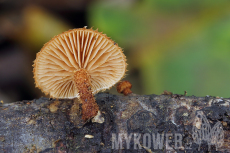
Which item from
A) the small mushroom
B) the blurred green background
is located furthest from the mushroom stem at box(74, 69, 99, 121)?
the blurred green background

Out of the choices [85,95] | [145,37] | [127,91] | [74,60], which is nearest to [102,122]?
[85,95]

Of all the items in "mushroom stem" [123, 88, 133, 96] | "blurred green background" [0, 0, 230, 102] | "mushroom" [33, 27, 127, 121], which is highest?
"blurred green background" [0, 0, 230, 102]

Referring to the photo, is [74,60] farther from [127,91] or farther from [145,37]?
[145,37]

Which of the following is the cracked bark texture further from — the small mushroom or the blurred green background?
the blurred green background

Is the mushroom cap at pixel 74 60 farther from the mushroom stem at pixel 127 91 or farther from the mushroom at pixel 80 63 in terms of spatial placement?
the mushroom stem at pixel 127 91

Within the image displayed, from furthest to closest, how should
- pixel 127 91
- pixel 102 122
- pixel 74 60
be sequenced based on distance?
pixel 127 91 < pixel 74 60 < pixel 102 122

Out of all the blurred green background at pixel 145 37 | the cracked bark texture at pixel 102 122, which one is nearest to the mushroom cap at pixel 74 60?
the cracked bark texture at pixel 102 122
